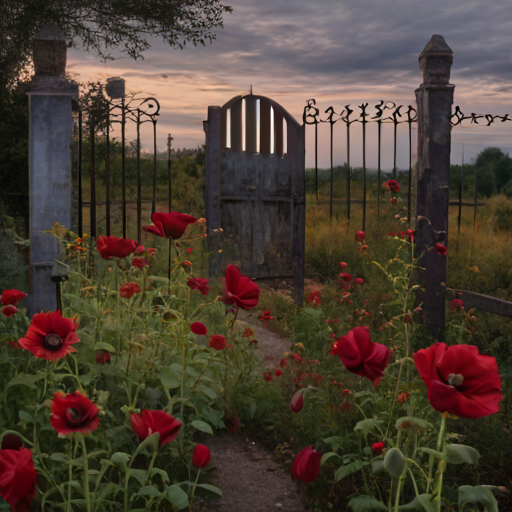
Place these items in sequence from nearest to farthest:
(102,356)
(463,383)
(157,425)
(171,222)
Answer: (463,383), (157,425), (171,222), (102,356)

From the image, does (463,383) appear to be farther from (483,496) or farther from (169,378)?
(169,378)

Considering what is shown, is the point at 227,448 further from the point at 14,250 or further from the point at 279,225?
the point at 279,225

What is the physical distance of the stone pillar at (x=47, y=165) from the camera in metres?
4.39

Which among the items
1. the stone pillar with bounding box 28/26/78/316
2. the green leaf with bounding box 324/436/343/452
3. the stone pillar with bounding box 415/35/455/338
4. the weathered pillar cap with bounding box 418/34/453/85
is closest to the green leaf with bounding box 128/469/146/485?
the green leaf with bounding box 324/436/343/452

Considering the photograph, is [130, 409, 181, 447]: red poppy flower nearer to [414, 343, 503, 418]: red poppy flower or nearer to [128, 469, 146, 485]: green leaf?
[128, 469, 146, 485]: green leaf

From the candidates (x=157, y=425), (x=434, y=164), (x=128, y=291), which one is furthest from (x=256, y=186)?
(x=157, y=425)

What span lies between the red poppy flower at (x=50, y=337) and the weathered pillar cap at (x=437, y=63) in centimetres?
405

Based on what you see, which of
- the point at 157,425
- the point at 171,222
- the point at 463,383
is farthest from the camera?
the point at 171,222

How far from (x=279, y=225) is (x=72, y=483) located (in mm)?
5606

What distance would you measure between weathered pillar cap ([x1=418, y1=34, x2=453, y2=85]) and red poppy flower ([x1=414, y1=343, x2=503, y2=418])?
4.09 meters

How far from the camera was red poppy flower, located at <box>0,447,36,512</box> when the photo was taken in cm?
152

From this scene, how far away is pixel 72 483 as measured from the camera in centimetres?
184

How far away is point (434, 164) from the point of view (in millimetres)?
4883

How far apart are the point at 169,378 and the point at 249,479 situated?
69 cm
